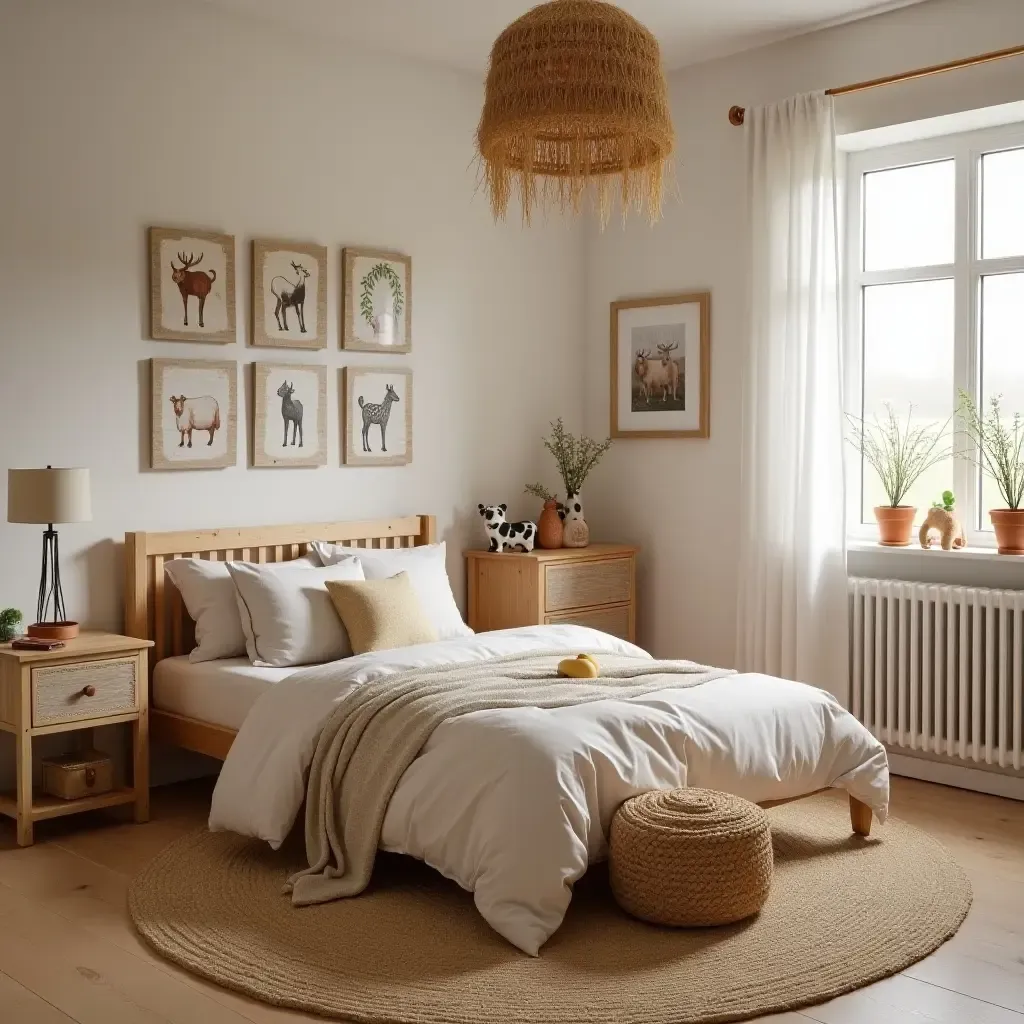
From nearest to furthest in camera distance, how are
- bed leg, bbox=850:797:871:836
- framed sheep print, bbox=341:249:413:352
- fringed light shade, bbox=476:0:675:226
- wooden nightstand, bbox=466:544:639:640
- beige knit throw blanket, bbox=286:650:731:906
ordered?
fringed light shade, bbox=476:0:675:226, beige knit throw blanket, bbox=286:650:731:906, bed leg, bbox=850:797:871:836, framed sheep print, bbox=341:249:413:352, wooden nightstand, bbox=466:544:639:640

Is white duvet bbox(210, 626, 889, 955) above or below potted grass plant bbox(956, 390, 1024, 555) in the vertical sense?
below

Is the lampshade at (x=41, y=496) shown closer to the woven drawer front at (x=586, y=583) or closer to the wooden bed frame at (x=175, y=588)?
the wooden bed frame at (x=175, y=588)

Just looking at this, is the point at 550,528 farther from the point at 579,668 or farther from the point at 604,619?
the point at 579,668

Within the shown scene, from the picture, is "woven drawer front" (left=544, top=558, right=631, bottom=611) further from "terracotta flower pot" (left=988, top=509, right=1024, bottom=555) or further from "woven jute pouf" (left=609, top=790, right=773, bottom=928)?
"woven jute pouf" (left=609, top=790, right=773, bottom=928)

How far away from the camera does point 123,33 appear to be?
4.36m

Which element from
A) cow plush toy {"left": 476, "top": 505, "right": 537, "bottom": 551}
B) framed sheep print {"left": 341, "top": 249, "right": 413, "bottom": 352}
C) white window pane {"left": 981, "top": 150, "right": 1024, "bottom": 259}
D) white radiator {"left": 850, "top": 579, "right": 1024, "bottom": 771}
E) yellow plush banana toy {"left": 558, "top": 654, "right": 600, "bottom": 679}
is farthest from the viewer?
cow plush toy {"left": 476, "top": 505, "right": 537, "bottom": 551}

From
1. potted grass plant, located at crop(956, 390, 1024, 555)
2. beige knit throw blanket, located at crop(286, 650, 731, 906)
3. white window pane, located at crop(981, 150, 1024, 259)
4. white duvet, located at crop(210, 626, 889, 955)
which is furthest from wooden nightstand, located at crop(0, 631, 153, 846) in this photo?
white window pane, located at crop(981, 150, 1024, 259)

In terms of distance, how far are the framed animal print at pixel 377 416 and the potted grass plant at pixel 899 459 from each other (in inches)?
75.5

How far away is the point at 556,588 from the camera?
5.27m

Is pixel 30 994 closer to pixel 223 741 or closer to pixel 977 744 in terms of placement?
pixel 223 741

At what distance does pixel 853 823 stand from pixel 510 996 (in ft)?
5.27

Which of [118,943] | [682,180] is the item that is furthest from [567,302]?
[118,943]

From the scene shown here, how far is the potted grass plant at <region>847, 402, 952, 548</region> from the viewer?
16.0 feet

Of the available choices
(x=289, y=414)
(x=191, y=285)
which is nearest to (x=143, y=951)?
(x=289, y=414)
